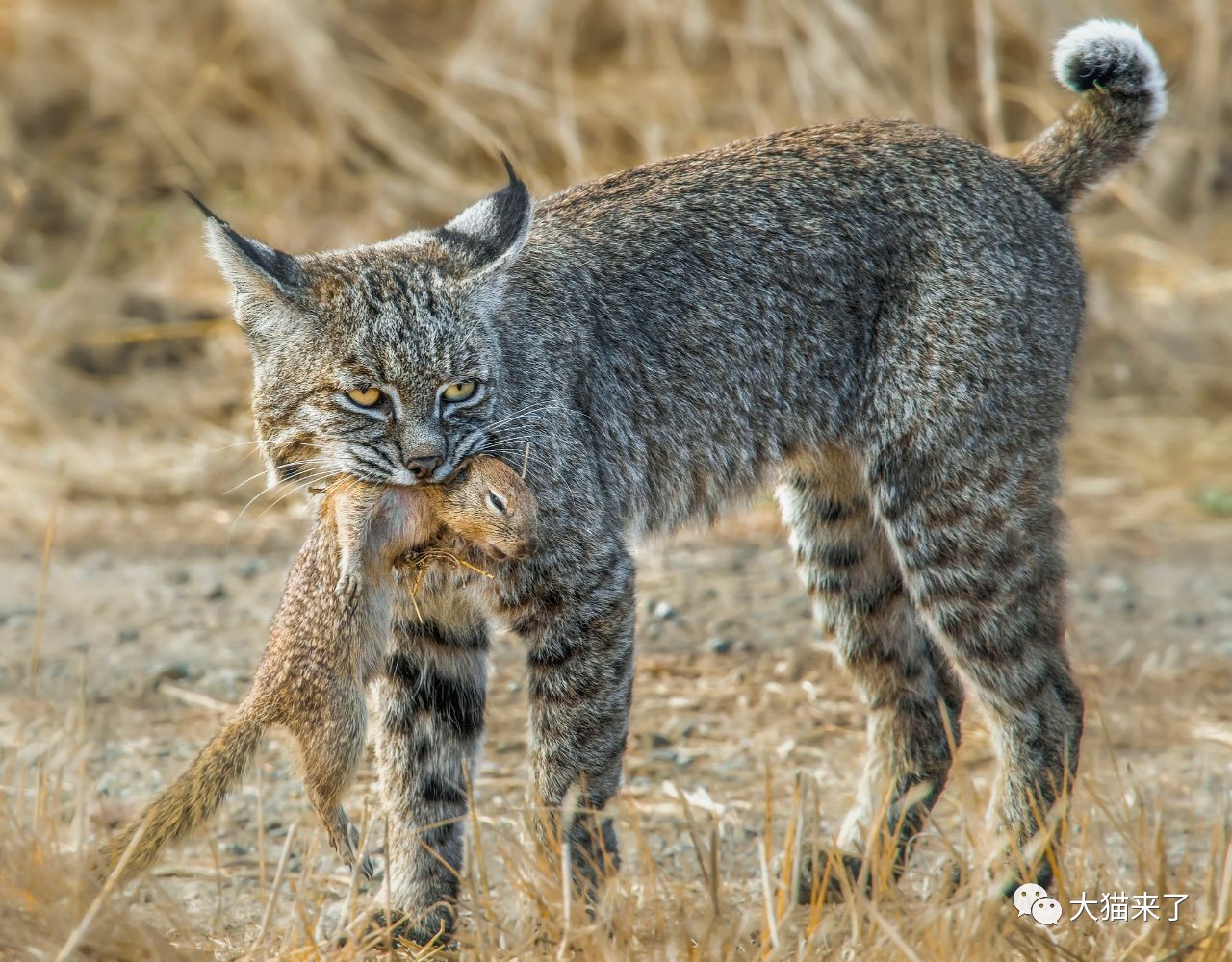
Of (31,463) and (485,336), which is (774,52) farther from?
(485,336)

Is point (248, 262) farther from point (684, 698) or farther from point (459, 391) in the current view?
point (684, 698)

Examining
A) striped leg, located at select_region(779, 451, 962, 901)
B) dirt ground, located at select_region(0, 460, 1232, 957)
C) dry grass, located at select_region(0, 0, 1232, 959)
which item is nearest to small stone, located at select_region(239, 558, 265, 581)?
dirt ground, located at select_region(0, 460, 1232, 957)

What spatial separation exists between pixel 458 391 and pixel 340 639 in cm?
71

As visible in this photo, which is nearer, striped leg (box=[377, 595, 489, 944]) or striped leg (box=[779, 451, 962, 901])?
striped leg (box=[377, 595, 489, 944])

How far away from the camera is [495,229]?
15.1 feet

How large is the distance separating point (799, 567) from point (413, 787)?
→ 1.52m

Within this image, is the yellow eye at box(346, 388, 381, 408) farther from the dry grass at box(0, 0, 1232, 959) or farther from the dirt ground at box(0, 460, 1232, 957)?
the dry grass at box(0, 0, 1232, 959)

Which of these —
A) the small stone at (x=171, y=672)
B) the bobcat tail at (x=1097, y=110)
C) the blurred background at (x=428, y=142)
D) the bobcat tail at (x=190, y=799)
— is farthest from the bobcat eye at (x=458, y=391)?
the blurred background at (x=428, y=142)

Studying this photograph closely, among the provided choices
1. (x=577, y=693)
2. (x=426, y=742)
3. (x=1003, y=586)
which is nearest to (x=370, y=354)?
(x=577, y=693)

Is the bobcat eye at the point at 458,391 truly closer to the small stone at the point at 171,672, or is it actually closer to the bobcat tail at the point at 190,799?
the bobcat tail at the point at 190,799

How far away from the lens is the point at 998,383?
15.8ft

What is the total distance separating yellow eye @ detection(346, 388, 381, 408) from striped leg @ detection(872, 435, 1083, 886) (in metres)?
1.57

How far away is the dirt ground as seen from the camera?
189 inches

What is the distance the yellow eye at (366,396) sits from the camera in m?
4.20
